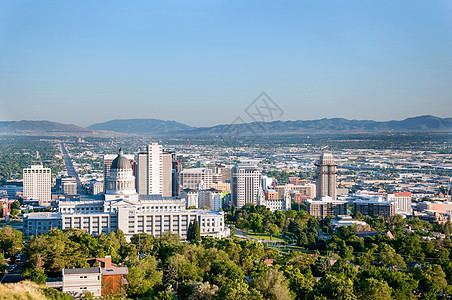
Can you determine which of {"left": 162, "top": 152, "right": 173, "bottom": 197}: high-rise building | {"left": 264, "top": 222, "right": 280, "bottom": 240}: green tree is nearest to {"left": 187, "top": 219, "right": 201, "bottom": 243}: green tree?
{"left": 264, "top": 222, "right": 280, "bottom": 240}: green tree

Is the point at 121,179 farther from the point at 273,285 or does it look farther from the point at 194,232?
the point at 273,285

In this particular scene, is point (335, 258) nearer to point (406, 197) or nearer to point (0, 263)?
point (0, 263)

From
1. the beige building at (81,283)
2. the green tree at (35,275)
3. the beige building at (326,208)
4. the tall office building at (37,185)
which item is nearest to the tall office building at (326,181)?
the beige building at (326,208)

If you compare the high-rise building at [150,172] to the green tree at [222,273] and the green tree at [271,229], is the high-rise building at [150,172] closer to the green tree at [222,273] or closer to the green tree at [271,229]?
the green tree at [271,229]

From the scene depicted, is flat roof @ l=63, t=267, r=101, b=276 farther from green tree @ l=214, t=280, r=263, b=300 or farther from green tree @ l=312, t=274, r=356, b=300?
green tree @ l=312, t=274, r=356, b=300

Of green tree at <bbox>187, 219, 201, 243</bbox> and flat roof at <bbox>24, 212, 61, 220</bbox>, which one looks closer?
green tree at <bbox>187, 219, 201, 243</bbox>

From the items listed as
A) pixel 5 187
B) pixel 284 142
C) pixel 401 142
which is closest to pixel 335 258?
pixel 5 187

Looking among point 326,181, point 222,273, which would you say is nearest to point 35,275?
point 222,273

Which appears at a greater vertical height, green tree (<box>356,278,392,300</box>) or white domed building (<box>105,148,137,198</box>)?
white domed building (<box>105,148,137,198</box>)

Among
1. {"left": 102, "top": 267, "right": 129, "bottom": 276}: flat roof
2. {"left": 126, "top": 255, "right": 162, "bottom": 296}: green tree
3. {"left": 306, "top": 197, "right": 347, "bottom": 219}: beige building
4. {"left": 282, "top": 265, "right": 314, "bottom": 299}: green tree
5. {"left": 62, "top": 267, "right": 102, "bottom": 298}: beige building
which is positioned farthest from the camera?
{"left": 306, "top": 197, "right": 347, "bottom": 219}: beige building
